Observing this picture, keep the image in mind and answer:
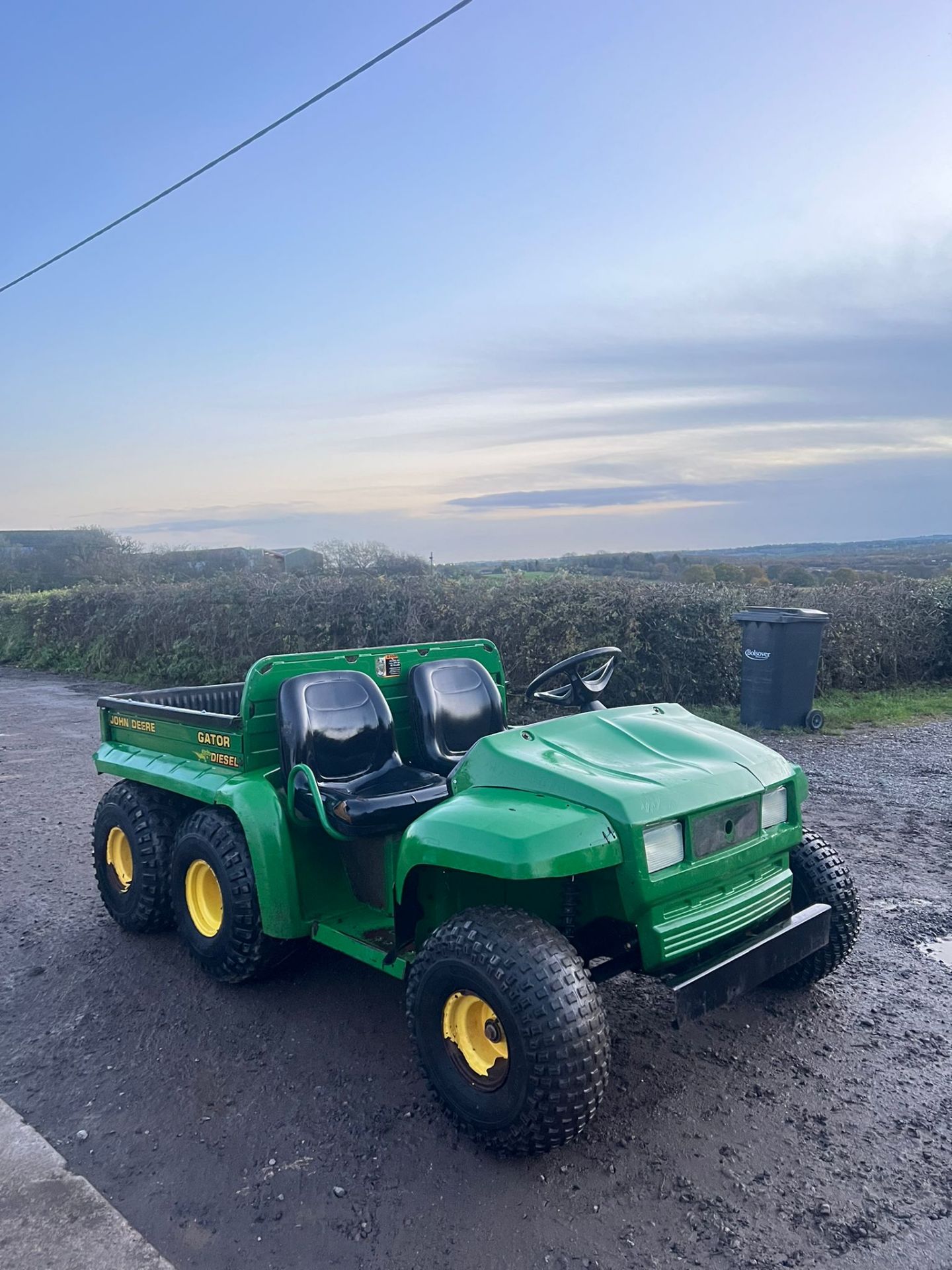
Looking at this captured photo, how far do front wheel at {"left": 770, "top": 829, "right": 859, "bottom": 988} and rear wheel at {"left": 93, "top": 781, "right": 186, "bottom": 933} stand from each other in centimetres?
283

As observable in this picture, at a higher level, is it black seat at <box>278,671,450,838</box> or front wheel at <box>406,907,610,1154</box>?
black seat at <box>278,671,450,838</box>

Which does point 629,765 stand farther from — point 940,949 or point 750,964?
point 940,949

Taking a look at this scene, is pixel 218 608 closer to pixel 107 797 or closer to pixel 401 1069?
pixel 107 797

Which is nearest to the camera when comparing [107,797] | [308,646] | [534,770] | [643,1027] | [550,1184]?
[550,1184]

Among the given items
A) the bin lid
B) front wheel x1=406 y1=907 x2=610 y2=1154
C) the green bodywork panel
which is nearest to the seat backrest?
the green bodywork panel

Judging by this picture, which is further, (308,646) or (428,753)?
(308,646)

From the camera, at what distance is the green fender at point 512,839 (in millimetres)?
2830

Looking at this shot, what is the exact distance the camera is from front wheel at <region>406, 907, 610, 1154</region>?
9.07 ft

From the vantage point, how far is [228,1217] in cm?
273

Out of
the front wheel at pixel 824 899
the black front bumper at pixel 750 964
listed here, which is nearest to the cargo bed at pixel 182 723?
the black front bumper at pixel 750 964

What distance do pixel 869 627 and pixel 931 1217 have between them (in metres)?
10.1

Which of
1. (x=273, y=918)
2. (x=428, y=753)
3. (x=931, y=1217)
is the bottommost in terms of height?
(x=931, y=1217)

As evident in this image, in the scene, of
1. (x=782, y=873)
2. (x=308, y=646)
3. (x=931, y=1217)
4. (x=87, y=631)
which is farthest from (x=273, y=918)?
(x=87, y=631)

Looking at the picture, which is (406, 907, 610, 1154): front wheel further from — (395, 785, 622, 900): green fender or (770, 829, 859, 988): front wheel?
(770, 829, 859, 988): front wheel
